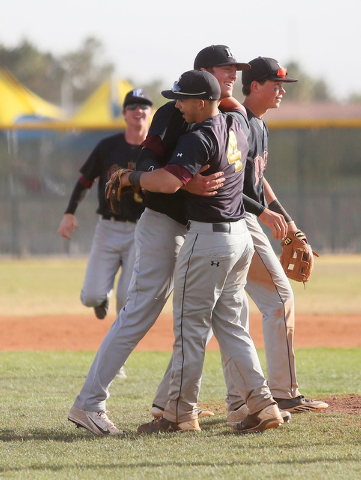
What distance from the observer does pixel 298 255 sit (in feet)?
15.5

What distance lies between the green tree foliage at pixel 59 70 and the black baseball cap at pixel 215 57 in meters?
55.8

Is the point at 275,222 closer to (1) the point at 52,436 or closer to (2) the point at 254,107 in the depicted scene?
(2) the point at 254,107

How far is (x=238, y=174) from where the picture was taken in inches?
155

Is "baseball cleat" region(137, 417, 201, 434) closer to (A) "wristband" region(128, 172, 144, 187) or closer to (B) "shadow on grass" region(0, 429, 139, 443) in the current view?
(B) "shadow on grass" region(0, 429, 139, 443)

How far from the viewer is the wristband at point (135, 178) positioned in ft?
12.4

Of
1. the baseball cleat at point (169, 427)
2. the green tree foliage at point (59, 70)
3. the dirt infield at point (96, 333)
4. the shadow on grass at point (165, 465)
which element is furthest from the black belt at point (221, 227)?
the green tree foliage at point (59, 70)

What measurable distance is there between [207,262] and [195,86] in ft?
2.99

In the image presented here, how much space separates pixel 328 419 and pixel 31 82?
2555 inches

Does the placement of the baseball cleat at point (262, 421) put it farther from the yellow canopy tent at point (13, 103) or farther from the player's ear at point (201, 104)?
the yellow canopy tent at point (13, 103)

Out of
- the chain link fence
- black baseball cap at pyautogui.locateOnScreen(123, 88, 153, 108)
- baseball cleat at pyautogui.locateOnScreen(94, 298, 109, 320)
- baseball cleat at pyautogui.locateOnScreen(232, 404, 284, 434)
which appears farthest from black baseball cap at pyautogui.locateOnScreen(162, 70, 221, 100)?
the chain link fence

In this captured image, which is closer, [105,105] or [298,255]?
[298,255]

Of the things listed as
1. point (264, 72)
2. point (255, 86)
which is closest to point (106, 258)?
point (255, 86)

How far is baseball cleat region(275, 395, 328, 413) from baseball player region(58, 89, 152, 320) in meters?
2.00

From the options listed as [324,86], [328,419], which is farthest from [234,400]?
[324,86]
